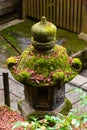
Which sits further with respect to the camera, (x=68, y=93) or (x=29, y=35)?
(x=29, y=35)

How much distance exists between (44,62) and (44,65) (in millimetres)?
43

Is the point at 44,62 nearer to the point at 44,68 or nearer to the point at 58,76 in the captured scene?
the point at 44,68

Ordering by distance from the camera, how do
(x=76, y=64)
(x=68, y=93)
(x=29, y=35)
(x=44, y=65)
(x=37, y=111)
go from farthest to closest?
1. (x=29, y=35)
2. (x=68, y=93)
3. (x=37, y=111)
4. (x=76, y=64)
5. (x=44, y=65)

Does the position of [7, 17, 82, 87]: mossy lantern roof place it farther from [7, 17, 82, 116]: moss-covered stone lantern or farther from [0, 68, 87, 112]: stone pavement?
[0, 68, 87, 112]: stone pavement

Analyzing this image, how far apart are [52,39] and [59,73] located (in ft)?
1.53

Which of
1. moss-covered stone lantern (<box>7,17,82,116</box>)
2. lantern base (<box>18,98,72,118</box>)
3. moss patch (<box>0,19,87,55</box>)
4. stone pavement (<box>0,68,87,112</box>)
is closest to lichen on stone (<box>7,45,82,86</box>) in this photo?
moss-covered stone lantern (<box>7,17,82,116</box>)

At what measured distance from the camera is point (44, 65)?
617 centimetres

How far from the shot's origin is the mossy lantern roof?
19.7 ft

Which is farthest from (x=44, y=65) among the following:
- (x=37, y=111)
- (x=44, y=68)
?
(x=37, y=111)

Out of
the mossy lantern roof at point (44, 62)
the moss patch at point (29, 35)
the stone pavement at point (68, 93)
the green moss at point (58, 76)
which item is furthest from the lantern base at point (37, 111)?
the moss patch at point (29, 35)

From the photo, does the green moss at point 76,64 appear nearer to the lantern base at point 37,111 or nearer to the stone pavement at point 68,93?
the lantern base at point 37,111

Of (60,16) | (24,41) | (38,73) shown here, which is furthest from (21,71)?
(60,16)

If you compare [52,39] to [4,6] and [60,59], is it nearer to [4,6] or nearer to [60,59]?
[60,59]

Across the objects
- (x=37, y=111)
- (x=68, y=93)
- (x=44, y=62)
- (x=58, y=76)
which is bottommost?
(x=68, y=93)
